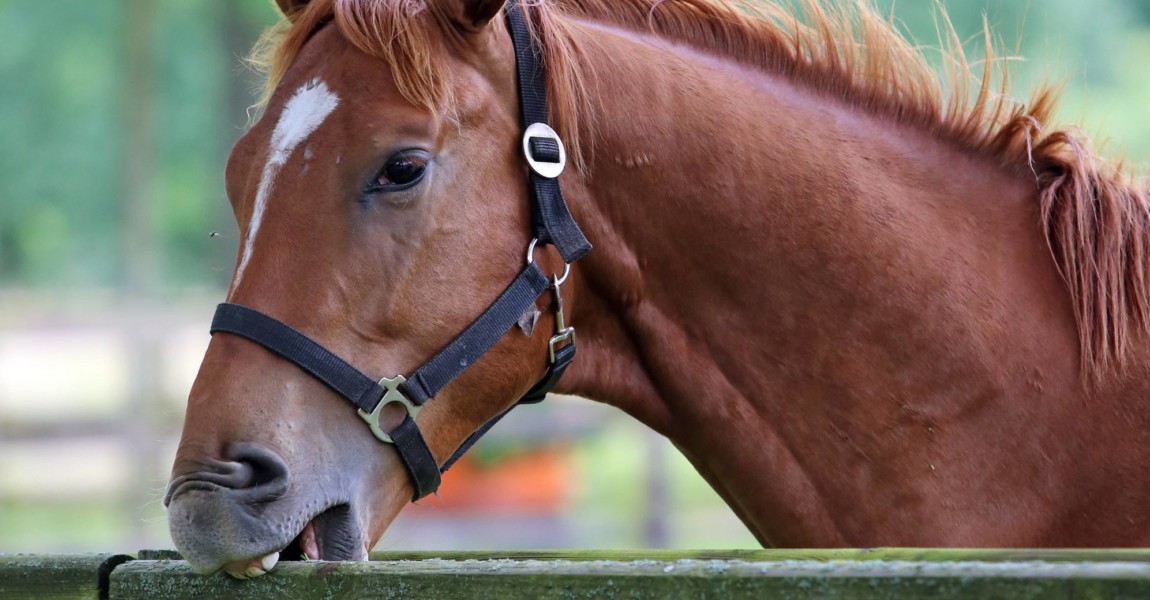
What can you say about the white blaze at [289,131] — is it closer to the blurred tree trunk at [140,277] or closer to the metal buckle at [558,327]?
the metal buckle at [558,327]

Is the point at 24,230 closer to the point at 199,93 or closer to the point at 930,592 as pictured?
the point at 199,93

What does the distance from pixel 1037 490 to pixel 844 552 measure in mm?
990

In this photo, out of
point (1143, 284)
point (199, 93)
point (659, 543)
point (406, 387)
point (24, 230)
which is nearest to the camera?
point (406, 387)

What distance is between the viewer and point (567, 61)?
2316mm

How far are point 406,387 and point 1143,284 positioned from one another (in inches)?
62.3

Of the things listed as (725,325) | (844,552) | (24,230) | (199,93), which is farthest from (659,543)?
(24,230)

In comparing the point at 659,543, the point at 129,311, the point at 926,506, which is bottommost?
the point at 659,543

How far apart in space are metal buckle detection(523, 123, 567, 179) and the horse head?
0.03m

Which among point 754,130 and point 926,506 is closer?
point 926,506

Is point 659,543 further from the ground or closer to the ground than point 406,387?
closer to the ground

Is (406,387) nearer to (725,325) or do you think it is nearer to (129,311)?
(725,325)

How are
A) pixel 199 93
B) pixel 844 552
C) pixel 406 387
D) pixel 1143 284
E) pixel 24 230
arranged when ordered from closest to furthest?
pixel 844 552, pixel 406 387, pixel 1143 284, pixel 199 93, pixel 24 230

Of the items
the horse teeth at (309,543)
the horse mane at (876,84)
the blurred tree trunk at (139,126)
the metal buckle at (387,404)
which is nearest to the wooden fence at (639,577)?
the horse teeth at (309,543)

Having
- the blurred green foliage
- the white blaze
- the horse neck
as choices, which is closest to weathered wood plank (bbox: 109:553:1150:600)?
the white blaze
